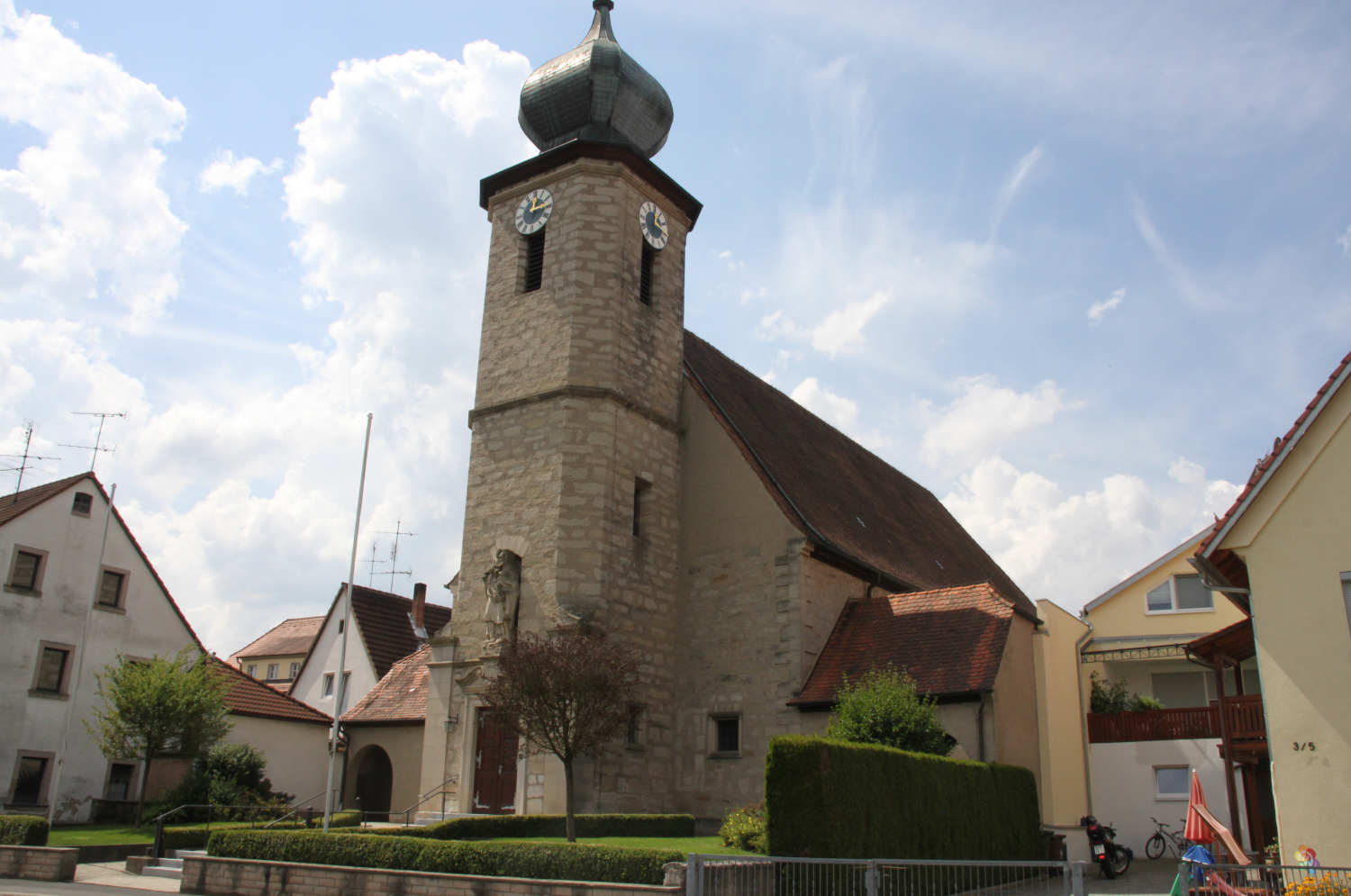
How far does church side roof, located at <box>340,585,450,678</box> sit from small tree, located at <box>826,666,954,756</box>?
2132 centimetres

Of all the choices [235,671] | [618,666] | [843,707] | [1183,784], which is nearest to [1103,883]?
[843,707]

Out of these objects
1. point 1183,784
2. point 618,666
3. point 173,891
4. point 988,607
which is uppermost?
point 988,607

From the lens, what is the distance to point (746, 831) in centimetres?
1603

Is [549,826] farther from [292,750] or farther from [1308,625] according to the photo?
[292,750]

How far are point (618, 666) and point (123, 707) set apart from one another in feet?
39.2

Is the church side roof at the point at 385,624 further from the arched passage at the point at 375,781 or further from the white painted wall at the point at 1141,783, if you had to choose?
the white painted wall at the point at 1141,783

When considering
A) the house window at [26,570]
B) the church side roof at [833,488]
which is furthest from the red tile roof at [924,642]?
the house window at [26,570]

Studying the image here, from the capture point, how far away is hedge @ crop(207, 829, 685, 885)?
40.1 ft

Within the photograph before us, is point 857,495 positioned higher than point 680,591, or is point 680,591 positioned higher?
point 857,495

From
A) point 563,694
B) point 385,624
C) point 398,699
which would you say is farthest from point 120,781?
point 563,694

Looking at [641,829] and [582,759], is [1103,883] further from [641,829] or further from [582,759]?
[582,759]

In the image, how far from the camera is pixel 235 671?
29766mm

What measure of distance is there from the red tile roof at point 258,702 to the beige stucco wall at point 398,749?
307 centimetres

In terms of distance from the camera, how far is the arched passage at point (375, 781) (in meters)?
29.7
